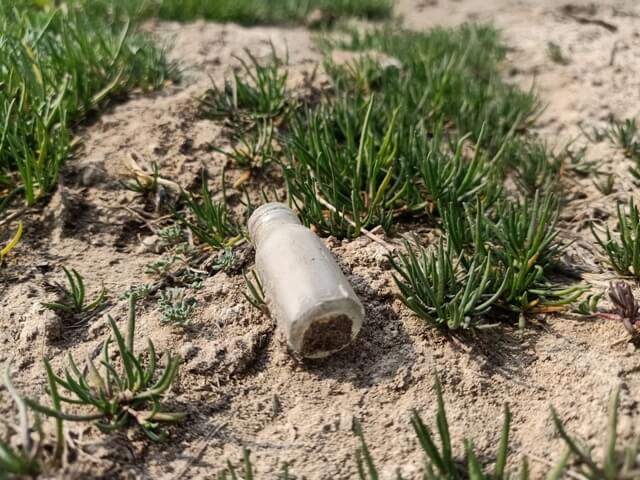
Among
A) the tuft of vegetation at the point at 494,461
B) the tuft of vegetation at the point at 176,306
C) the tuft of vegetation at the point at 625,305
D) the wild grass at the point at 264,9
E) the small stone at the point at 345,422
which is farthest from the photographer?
the wild grass at the point at 264,9

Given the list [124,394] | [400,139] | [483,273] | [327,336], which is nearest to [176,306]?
[124,394]

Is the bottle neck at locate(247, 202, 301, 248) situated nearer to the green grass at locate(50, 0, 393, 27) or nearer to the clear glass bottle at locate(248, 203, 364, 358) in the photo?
the clear glass bottle at locate(248, 203, 364, 358)

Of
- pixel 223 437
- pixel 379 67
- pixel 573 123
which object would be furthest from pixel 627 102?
pixel 223 437

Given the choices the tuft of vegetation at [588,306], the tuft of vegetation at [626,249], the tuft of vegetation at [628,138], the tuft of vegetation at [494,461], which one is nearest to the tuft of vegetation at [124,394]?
the tuft of vegetation at [494,461]

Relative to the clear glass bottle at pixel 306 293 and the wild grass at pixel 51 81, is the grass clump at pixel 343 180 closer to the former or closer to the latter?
the clear glass bottle at pixel 306 293

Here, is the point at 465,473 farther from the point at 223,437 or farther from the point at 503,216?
the point at 503,216
